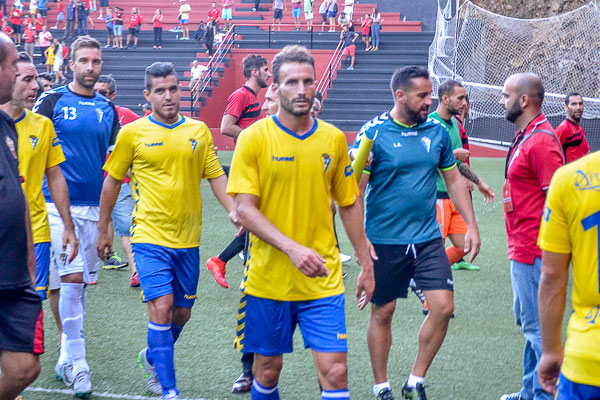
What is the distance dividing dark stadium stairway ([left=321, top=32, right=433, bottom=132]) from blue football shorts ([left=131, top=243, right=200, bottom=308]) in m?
22.2

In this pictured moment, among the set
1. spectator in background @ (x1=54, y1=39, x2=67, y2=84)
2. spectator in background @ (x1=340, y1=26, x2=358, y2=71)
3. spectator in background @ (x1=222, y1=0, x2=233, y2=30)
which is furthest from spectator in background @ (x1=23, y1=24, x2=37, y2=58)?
spectator in background @ (x1=340, y1=26, x2=358, y2=71)

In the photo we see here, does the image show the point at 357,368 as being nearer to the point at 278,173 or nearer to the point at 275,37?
the point at 278,173

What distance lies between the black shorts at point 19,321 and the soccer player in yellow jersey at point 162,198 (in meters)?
1.34

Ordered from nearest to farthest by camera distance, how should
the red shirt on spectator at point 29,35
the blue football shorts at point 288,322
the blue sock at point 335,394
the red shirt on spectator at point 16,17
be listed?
the blue sock at point 335,394 < the blue football shorts at point 288,322 < the red shirt on spectator at point 29,35 < the red shirt on spectator at point 16,17

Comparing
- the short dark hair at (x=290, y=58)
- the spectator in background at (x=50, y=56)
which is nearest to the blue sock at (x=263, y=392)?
the short dark hair at (x=290, y=58)

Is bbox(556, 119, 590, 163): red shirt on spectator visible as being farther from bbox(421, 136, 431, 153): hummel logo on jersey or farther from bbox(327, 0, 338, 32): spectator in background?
bbox(327, 0, 338, 32): spectator in background

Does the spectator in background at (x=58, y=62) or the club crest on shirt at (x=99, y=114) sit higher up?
the club crest on shirt at (x=99, y=114)

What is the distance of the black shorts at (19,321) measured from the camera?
368 cm

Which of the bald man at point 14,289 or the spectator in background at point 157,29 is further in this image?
the spectator in background at point 157,29

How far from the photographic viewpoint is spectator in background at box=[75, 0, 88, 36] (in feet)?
109

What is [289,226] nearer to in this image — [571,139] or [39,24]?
[571,139]

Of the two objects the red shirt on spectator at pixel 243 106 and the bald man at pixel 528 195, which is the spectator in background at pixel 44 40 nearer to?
the red shirt on spectator at pixel 243 106

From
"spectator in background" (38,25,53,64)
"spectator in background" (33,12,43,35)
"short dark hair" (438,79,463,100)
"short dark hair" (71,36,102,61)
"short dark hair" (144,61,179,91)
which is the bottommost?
"spectator in background" (38,25,53,64)

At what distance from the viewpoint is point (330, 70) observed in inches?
1145
